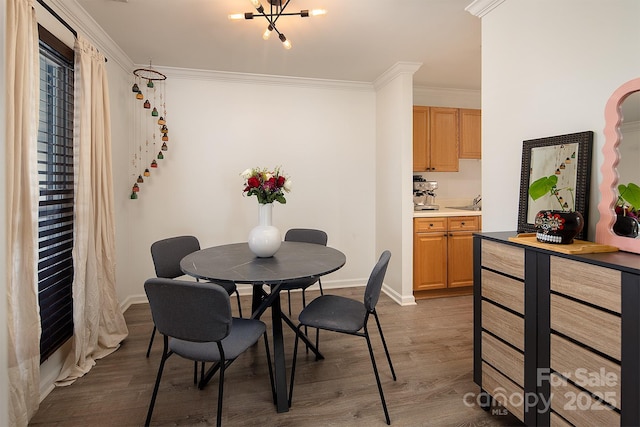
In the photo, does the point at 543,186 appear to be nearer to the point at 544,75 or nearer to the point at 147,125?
the point at 544,75

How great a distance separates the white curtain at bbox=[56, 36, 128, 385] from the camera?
2.21 m

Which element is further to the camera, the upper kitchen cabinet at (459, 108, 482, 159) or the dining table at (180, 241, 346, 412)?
the upper kitchen cabinet at (459, 108, 482, 159)

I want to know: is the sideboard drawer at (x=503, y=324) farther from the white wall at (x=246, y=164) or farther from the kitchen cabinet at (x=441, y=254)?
the white wall at (x=246, y=164)

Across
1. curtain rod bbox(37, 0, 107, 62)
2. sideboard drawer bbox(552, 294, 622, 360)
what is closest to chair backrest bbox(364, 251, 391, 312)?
sideboard drawer bbox(552, 294, 622, 360)

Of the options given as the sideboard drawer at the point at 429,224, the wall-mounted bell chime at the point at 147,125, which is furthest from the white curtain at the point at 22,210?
the sideboard drawer at the point at 429,224

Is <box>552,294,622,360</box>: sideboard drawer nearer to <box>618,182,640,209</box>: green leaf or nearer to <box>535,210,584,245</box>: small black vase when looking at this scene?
<box>535,210,584,245</box>: small black vase

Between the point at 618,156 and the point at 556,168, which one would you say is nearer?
the point at 618,156

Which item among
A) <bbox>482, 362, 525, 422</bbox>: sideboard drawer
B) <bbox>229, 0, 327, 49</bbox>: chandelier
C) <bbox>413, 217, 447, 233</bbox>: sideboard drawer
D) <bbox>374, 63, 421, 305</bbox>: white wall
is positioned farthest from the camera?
<bbox>413, 217, 447, 233</bbox>: sideboard drawer

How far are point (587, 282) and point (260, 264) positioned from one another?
1.60 meters

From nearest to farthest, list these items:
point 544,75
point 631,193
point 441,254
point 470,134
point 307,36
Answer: point 631,193 < point 544,75 < point 307,36 < point 441,254 < point 470,134

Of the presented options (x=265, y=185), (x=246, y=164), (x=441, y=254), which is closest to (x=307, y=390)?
(x=265, y=185)

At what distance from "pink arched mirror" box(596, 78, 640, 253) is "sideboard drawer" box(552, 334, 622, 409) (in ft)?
1.55

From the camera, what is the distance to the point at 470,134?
4094mm

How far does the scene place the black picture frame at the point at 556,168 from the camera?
5.12ft
